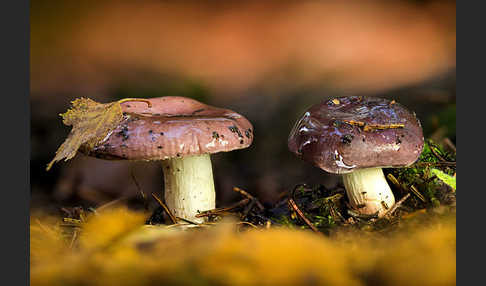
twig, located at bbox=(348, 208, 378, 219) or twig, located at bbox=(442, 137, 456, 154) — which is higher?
twig, located at bbox=(442, 137, 456, 154)

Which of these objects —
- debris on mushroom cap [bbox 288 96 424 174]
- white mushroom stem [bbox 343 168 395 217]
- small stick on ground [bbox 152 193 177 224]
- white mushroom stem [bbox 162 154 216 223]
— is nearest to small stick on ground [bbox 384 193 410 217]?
white mushroom stem [bbox 343 168 395 217]

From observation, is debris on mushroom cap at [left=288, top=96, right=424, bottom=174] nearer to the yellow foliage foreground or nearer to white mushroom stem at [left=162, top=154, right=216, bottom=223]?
white mushroom stem at [left=162, top=154, right=216, bottom=223]

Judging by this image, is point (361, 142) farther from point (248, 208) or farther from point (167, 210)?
point (167, 210)

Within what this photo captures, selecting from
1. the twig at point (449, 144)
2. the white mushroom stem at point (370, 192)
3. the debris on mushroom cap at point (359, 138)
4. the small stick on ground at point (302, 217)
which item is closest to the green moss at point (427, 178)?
the white mushroom stem at point (370, 192)

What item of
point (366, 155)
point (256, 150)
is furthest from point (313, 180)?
point (366, 155)

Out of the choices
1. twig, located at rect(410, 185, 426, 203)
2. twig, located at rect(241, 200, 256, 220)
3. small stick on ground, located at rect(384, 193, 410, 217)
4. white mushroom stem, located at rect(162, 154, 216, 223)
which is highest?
twig, located at rect(410, 185, 426, 203)

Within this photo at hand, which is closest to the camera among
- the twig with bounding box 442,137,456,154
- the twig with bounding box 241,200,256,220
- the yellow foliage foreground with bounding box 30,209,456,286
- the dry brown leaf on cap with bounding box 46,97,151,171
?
the yellow foliage foreground with bounding box 30,209,456,286

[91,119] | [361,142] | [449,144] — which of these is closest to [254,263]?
[361,142]

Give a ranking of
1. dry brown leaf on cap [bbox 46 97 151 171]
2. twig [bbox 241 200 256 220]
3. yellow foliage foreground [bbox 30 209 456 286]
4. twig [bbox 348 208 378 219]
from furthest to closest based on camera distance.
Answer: twig [bbox 241 200 256 220]
twig [bbox 348 208 378 219]
dry brown leaf on cap [bbox 46 97 151 171]
yellow foliage foreground [bbox 30 209 456 286]
